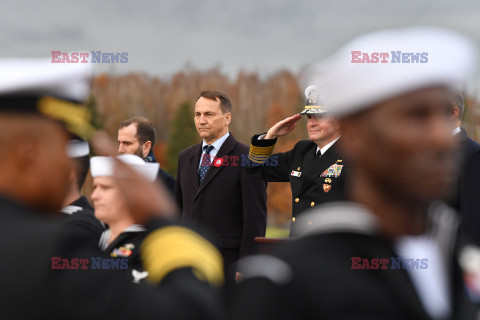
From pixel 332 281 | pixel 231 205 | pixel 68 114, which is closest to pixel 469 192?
pixel 231 205

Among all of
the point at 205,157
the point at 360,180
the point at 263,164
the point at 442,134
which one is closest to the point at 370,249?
the point at 360,180

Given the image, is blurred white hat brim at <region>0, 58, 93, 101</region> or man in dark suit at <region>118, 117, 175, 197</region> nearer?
blurred white hat brim at <region>0, 58, 93, 101</region>

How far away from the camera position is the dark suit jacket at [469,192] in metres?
4.68

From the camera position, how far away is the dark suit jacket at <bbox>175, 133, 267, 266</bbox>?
20.7ft

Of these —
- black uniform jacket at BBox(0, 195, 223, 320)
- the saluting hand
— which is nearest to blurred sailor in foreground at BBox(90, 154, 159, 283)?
black uniform jacket at BBox(0, 195, 223, 320)

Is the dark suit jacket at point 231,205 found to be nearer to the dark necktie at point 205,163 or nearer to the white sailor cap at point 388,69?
the dark necktie at point 205,163

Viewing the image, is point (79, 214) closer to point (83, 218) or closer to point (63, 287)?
point (83, 218)

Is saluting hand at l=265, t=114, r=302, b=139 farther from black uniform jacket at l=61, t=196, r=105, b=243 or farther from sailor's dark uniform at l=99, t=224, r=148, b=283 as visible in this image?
sailor's dark uniform at l=99, t=224, r=148, b=283

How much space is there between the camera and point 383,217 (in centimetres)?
184

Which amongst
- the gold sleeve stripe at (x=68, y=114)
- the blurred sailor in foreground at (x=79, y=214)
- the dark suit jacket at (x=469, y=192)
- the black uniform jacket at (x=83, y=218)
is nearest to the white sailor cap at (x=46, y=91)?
the gold sleeve stripe at (x=68, y=114)

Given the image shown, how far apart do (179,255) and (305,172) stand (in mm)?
3807

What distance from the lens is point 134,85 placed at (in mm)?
48219

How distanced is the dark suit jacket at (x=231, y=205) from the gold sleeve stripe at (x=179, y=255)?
175 inches

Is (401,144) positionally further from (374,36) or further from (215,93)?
(215,93)
